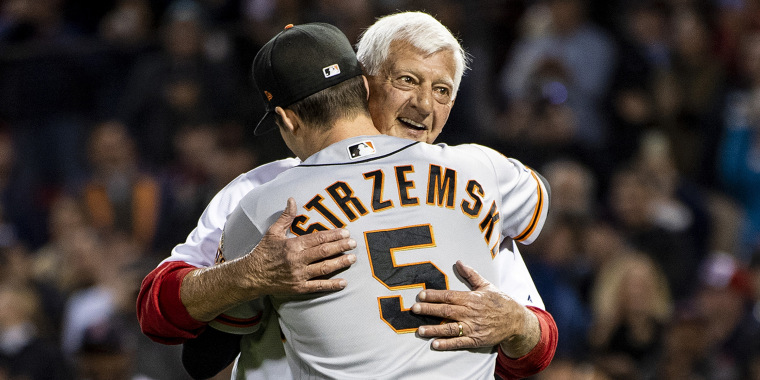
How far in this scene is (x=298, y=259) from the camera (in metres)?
2.41

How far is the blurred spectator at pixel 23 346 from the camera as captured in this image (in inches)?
257

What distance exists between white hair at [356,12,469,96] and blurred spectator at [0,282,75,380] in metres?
4.21

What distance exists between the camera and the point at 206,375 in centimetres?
288

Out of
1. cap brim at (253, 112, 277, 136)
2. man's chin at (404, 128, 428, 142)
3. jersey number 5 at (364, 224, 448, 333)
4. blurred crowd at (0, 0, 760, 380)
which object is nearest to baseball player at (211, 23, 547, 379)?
jersey number 5 at (364, 224, 448, 333)

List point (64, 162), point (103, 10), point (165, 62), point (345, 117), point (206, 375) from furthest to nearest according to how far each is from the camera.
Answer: point (103, 10) → point (64, 162) → point (165, 62) → point (206, 375) → point (345, 117)

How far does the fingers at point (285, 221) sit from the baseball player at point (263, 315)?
32cm

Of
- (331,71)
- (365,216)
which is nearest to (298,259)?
(365,216)

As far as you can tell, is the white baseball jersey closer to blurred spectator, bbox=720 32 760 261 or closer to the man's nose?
the man's nose

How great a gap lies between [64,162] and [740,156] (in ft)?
18.1

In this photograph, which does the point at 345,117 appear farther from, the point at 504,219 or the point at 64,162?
the point at 64,162

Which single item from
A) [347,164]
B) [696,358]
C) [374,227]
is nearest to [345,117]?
[347,164]

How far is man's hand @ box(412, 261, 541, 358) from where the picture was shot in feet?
8.02

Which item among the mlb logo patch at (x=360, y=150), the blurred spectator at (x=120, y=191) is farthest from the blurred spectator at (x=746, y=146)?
the mlb logo patch at (x=360, y=150)

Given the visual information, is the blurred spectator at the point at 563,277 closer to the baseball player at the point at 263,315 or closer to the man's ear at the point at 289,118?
the baseball player at the point at 263,315
